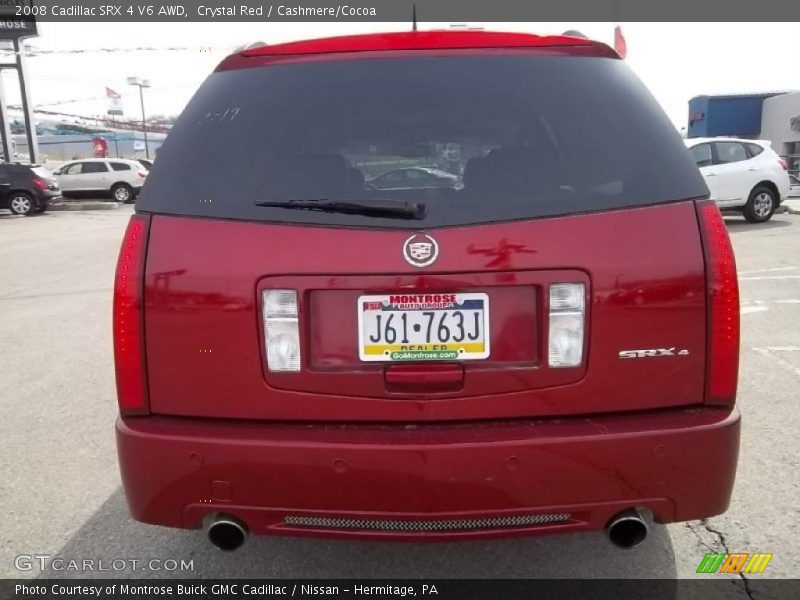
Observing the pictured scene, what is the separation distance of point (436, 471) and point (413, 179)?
959 mm

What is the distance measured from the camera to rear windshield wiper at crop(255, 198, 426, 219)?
5.65ft

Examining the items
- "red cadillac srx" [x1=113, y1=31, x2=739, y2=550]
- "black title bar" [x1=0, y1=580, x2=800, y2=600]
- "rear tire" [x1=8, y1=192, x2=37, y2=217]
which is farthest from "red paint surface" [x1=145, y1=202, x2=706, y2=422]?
"rear tire" [x1=8, y1=192, x2=37, y2=217]

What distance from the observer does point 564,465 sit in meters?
1.72

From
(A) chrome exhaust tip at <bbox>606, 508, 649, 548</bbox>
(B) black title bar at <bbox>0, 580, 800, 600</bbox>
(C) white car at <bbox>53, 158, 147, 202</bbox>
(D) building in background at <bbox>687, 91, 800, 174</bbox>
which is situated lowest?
(B) black title bar at <bbox>0, 580, 800, 600</bbox>

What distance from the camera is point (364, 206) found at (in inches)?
68.6

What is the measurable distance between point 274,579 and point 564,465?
1.21 meters

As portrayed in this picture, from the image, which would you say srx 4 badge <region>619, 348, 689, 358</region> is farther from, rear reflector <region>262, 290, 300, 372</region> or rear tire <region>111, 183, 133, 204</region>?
rear tire <region>111, 183, 133, 204</region>

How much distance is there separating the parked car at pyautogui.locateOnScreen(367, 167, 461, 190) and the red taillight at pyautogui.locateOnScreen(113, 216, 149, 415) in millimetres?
752

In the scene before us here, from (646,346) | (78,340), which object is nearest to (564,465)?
(646,346)

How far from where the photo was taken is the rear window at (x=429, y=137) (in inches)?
69.8

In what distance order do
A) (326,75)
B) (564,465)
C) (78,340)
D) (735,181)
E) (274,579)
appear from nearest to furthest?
(564,465) → (326,75) → (274,579) → (78,340) → (735,181)

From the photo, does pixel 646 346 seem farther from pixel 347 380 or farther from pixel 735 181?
pixel 735 181

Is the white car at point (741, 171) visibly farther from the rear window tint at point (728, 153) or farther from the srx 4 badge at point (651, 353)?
the srx 4 badge at point (651, 353)

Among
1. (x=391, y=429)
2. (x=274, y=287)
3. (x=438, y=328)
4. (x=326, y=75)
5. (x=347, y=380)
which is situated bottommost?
(x=391, y=429)
